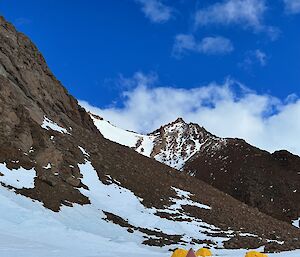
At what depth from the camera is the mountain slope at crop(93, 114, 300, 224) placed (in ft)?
236

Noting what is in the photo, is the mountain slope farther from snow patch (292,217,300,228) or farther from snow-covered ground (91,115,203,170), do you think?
snow patch (292,217,300,228)

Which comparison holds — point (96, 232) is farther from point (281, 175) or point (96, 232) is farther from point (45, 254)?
point (281, 175)

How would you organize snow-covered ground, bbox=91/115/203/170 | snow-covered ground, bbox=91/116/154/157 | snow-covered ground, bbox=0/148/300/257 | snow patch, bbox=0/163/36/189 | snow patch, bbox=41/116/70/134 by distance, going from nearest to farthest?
snow-covered ground, bbox=0/148/300/257 < snow patch, bbox=0/163/36/189 < snow patch, bbox=41/116/70/134 < snow-covered ground, bbox=91/115/203/170 < snow-covered ground, bbox=91/116/154/157

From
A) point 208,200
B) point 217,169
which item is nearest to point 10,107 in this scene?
point 208,200

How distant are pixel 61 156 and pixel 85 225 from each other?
11.0m

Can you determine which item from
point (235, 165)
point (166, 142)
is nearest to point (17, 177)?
point (235, 165)

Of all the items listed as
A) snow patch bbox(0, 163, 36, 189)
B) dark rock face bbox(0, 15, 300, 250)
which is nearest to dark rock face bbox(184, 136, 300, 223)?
dark rock face bbox(0, 15, 300, 250)

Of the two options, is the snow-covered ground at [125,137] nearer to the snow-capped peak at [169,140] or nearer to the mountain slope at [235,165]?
the snow-capped peak at [169,140]

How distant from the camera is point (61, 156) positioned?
3528 cm

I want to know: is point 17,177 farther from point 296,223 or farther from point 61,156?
point 296,223

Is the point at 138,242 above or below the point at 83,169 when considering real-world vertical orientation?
below

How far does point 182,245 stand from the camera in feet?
84.0

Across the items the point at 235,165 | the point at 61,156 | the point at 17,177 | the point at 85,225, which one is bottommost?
the point at 85,225

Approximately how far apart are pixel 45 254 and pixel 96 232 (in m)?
11.4
